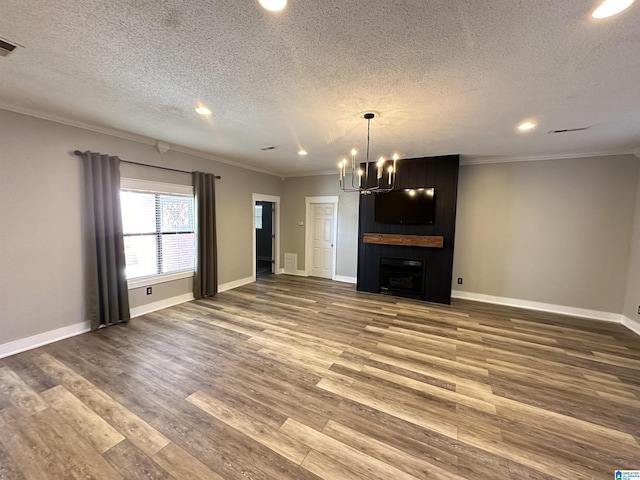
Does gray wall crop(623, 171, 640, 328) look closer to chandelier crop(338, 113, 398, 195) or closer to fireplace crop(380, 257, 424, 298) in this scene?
fireplace crop(380, 257, 424, 298)

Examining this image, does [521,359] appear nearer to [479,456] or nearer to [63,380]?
[479,456]

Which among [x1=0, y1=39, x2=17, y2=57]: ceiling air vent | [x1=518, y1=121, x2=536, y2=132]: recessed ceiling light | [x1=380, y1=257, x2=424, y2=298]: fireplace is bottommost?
[x1=380, y1=257, x2=424, y2=298]: fireplace

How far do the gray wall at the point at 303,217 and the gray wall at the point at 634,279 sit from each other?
14.8 feet

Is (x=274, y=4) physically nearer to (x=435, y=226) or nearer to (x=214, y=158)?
(x=214, y=158)

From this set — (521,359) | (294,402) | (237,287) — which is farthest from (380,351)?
(237,287)

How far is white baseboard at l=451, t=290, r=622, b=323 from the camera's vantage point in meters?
4.27

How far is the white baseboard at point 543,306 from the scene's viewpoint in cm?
427

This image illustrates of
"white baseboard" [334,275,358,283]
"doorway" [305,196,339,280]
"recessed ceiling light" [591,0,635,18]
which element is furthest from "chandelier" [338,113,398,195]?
"white baseboard" [334,275,358,283]

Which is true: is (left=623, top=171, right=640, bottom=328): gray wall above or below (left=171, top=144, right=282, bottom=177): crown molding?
below

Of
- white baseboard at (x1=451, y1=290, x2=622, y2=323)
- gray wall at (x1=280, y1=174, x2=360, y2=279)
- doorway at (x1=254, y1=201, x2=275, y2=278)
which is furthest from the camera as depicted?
doorway at (x1=254, y1=201, x2=275, y2=278)

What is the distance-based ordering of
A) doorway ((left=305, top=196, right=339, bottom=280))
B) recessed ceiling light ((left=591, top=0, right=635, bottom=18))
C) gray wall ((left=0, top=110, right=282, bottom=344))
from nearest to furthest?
recessed ceiling light ((left=591, top=0, right=635, bottom=18)) → gray wall ((left=0, top=110, right=282, bottom=344)) → doorway ((left=305, top=196, right=339, bottom=280))

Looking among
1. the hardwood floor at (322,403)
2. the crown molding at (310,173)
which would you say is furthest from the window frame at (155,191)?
the crown molding at (310,173)

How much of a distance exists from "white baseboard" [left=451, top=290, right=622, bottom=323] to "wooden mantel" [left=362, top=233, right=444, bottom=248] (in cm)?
125

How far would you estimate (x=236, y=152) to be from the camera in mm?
4781
